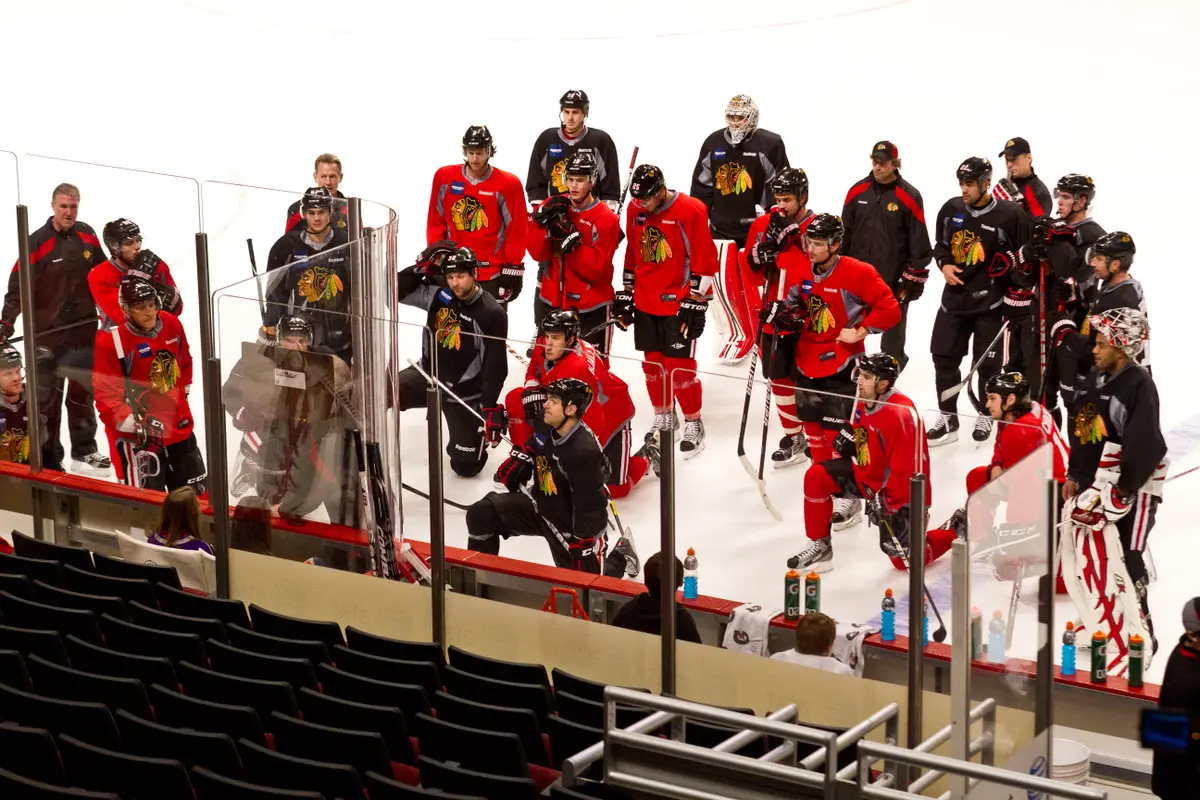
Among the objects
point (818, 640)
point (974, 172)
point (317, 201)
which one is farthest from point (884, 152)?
point (818, 640)

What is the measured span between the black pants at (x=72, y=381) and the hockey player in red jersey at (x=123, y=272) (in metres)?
0.11

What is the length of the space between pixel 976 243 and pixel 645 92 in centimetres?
535

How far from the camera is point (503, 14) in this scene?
46.9ft

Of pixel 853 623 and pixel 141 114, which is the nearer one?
pixel 853 623

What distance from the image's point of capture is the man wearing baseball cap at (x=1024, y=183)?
791cm

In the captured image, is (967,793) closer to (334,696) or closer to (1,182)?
(334,696)

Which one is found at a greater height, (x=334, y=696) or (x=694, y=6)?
(x=694, y=6)

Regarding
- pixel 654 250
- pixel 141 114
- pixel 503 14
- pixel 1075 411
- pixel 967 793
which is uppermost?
pixel 503 14

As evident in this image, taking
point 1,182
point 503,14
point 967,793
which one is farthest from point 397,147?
point 967,793

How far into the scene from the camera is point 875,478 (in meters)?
4.80

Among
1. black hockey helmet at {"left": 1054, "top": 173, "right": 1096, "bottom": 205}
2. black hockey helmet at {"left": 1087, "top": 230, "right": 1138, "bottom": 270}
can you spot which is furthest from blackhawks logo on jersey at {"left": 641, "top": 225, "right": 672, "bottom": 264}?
black hockey helmet at {"left": 1087, "top": 230, "right": 1138, "bottom": 270}

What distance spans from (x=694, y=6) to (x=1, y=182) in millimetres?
8442

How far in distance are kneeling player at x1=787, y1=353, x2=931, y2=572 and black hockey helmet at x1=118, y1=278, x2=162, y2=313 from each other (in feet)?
8.94

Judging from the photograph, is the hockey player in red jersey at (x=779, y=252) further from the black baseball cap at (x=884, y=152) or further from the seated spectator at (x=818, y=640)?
the seated spectator at (x=818, y=640)
